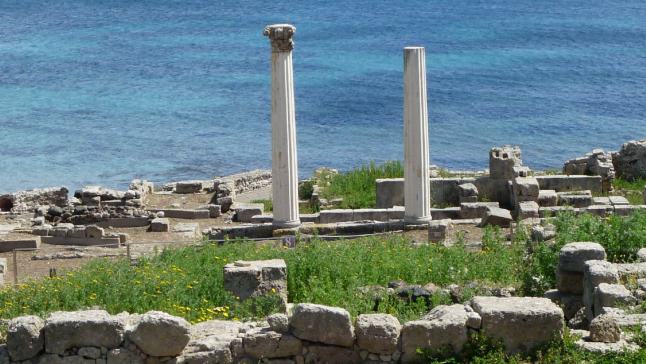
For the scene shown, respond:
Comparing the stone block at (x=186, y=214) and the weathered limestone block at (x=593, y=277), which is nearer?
the weathered limestone block at (x=593, y=277)

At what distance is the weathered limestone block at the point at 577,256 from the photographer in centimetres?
1486

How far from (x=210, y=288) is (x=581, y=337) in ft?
16.3

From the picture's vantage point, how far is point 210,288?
15773 mm

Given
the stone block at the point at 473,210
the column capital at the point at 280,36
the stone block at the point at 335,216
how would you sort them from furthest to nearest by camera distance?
the stone block at the point at 335,216 → the stone block at the point at 473,210 → the column capital at the point at 280,36

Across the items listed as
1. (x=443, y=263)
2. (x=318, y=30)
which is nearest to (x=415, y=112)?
(x=443, y=263)

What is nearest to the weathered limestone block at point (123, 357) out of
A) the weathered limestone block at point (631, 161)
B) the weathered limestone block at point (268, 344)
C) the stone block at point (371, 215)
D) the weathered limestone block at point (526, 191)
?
the weathered limestone block at point (268, 344)

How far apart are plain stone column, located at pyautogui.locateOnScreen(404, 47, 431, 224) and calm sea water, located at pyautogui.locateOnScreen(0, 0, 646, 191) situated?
22.9 metres

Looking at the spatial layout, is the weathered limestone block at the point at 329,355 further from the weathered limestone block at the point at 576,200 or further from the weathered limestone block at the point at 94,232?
the weathered limestone block at the point at 94,232

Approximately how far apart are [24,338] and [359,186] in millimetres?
17213

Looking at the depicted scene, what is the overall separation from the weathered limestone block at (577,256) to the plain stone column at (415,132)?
8.44 metres

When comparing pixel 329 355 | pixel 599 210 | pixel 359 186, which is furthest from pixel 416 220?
pixel 329 355

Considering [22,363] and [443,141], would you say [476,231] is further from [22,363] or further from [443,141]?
[443,141]

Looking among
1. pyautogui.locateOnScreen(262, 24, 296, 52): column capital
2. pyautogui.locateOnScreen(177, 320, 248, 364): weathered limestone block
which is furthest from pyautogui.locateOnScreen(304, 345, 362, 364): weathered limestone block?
pyautogui.locateOnScreen(262, 24, 296, 52): column capital

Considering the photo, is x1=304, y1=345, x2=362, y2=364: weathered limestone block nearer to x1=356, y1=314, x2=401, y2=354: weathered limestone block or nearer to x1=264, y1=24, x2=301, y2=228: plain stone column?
x1=356, y1=314, x2=401, y2=354: weathered limestone block
